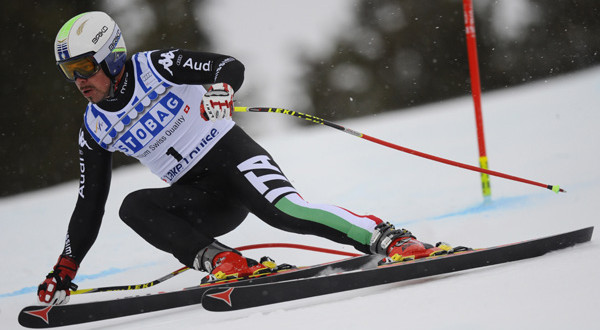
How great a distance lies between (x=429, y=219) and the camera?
4.79 metres

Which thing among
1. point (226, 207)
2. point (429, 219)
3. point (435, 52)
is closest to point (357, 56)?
point (435, 52)

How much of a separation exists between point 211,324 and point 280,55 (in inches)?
795

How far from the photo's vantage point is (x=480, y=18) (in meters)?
20.7

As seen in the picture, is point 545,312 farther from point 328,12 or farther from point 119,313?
point 328,12

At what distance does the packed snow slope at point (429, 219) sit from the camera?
2.08m

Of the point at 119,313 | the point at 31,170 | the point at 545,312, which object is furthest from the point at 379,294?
the point at 31,170

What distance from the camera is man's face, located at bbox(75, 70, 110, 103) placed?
10.6 feet

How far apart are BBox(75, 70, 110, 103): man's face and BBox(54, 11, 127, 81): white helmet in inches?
0.9

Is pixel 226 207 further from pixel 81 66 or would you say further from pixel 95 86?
pixel 81 66

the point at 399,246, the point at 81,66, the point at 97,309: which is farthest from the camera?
the point at 81,66

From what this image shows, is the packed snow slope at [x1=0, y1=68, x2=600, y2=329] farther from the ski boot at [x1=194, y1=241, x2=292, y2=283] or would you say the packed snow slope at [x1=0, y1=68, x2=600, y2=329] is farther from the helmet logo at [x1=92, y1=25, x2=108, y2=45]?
the helmet logo at [x1=92, y1=25, x2=108, y2=45]

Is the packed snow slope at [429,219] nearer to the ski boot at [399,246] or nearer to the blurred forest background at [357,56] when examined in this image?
the ski boot at [399,246]

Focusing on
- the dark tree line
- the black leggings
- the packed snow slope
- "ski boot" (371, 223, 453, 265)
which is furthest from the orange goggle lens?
the dark tree line

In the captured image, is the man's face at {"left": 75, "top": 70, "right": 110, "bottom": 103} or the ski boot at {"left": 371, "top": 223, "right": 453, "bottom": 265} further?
the man's face at {"left": 75, "top": 70, "right": 110, "bottom": 103}
